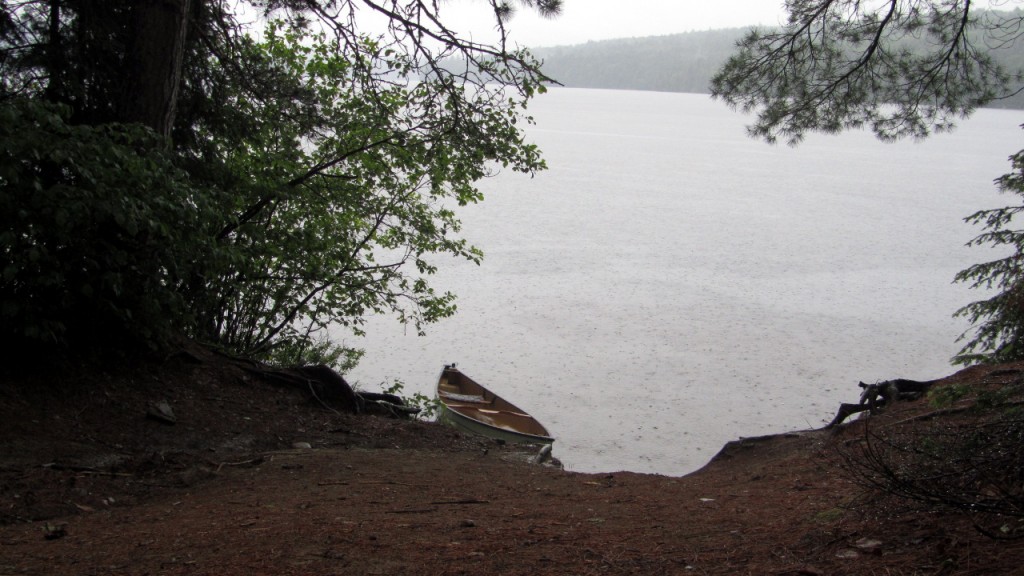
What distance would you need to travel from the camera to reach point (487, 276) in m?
22.4

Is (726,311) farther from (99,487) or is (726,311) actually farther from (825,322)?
(99,487)

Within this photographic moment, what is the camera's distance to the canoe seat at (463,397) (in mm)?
12508

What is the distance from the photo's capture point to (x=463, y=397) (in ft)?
41.5

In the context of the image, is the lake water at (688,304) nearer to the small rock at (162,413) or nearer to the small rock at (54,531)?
the small rock at (162,413)

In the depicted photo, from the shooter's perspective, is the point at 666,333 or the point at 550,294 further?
the point at 550,294

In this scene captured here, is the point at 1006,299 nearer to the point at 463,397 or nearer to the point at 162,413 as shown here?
the point at 162,413

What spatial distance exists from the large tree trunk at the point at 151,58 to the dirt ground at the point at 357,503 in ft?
6.02

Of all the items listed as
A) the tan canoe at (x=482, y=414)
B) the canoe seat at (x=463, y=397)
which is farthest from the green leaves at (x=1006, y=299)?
the canoe seat at (x=463, y=397)

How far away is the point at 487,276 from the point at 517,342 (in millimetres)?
4231

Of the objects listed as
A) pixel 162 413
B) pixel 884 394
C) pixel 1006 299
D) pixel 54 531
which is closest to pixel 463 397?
pixel 884 394

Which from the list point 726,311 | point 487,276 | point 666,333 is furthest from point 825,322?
point 487,276

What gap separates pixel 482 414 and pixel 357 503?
8140 mm

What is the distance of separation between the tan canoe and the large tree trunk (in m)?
6.23

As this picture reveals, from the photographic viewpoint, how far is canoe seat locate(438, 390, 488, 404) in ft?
41.0
